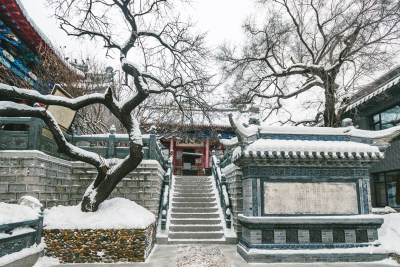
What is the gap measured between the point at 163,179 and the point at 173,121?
5909mm

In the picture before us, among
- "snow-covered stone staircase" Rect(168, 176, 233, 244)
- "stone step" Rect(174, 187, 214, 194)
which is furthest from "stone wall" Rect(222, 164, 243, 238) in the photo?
"stone step" Rect(174, 187, 214, 194)

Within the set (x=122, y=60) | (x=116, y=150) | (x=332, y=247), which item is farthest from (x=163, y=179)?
(x=332, y=247)

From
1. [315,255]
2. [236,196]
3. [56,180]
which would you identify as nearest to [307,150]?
[315,255]

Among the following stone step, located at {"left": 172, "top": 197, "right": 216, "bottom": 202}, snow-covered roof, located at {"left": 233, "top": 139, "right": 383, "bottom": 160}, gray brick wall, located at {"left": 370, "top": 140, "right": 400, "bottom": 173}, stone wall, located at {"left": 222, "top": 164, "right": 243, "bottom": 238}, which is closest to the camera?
snow-covered roof, located at {"left": 233, "top": 139, "right": 383, "bottom": 160}

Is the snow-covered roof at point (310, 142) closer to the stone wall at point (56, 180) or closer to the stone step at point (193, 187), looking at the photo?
the stone wall at point (56, 180)

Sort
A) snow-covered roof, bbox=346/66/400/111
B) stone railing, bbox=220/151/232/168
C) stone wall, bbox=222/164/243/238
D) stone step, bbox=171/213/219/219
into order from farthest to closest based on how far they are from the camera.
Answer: stone railing, bbox=220/151/232/168 → snow-covered roof, bbox=346/66/400/111 → stone step, bbox=171/213/219/219 → stone wall, bbox=222/164/243/238

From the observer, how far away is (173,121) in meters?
17.0

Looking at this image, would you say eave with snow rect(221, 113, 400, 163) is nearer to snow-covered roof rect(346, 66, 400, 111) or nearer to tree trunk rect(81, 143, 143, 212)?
tree trunk rect(81, 143, 143, 212)

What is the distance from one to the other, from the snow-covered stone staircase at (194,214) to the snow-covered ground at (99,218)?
65.9 inches

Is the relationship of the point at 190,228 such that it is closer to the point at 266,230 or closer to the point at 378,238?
the point at 266,230

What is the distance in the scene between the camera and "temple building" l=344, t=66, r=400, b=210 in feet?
37.9

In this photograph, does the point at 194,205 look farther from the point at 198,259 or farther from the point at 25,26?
the point at 25,26

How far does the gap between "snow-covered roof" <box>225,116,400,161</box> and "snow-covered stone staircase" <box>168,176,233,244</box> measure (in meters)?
3.05

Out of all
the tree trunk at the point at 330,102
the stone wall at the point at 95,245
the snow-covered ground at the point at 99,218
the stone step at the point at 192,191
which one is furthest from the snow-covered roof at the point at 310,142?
the stone step at the point at 192,191
